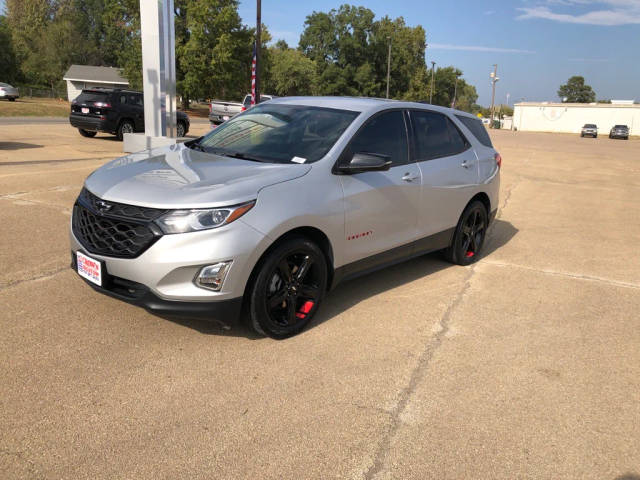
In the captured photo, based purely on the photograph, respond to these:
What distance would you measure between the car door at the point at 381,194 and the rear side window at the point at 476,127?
1.34 metres

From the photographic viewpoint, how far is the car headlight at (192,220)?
335 cm

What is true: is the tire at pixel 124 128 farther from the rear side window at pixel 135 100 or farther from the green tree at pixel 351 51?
the green tree at pixel 351 51

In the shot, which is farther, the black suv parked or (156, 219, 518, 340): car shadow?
the black suv parked

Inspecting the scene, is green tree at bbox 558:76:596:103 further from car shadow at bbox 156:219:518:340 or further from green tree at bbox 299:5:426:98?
car shadow at bbox 156:219:518:340

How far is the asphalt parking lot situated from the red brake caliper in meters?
0.16

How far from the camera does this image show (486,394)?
3391 millimetres

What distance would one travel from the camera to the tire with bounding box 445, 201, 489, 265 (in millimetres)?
5855

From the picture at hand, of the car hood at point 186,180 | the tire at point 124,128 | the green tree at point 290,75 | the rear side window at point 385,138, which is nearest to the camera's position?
the car hood at point 186,180

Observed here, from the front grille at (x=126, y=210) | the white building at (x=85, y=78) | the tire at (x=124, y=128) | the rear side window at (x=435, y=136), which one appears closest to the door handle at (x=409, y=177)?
the rear side window at (x=435, y=136)

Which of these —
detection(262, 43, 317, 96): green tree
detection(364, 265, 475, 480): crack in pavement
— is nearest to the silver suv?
detection(364, 265, 475, 480): crack in pavement

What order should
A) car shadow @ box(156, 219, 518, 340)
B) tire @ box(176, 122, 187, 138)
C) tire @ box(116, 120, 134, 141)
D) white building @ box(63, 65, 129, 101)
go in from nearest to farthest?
car shadow @ box(156, 219, 518, 340) → tire @ box(116, 120, 134, 141) → tire @ box(176, 122, 187, 138) → white building @ box(63, 65, 129, 101)

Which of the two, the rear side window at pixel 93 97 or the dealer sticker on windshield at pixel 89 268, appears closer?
the dealer sticker on windshield at pixel 89 268

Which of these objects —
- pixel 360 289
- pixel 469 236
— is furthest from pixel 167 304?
pixel 469 236

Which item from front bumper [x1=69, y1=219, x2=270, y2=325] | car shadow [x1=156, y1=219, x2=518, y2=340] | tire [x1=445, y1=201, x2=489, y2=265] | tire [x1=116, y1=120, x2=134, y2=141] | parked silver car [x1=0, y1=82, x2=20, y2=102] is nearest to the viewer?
front bumper [x1=69, y1=219, x2=270, y2=325]
